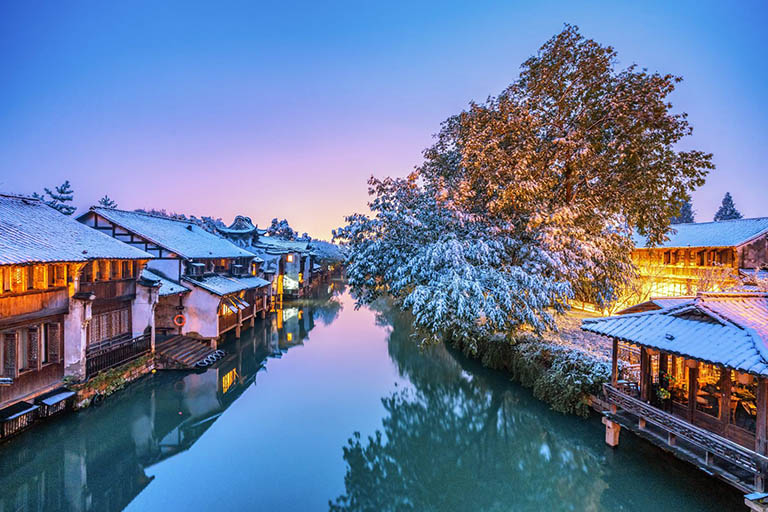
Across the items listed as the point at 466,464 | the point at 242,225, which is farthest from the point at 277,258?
the point at 466,464

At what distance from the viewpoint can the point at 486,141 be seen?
17297mm

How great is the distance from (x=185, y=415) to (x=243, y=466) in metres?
5.17

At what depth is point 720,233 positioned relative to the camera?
Answer: 29.3 metres

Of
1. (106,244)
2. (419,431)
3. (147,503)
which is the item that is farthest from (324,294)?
(147,503)

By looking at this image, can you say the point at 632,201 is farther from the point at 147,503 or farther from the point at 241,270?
the point at 241,270

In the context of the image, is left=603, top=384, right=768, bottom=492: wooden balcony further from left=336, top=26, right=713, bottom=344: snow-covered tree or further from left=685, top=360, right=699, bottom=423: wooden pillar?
left=336, top=26, right=713, bottom=344: snow-covered tree

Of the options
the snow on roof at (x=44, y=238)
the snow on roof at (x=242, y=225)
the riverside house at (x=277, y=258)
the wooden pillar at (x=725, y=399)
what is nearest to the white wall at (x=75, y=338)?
the snow on roof at (x=44, y=238)

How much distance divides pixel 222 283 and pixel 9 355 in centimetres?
1318

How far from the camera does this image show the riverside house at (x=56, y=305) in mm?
12156

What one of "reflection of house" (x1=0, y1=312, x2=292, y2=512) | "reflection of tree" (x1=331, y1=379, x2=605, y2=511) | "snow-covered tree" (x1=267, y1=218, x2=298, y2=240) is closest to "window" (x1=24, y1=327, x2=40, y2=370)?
"reflection of house" (x1=0, y1=312, x2=292, y2=512)

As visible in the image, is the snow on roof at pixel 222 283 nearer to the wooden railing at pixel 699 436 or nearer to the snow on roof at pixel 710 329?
the snow on roof at pixel 710 329

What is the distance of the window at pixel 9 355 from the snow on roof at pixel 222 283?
10.1 metres

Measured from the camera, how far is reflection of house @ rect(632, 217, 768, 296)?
2652 centimetres

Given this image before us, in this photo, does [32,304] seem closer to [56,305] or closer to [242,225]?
[56,305]
